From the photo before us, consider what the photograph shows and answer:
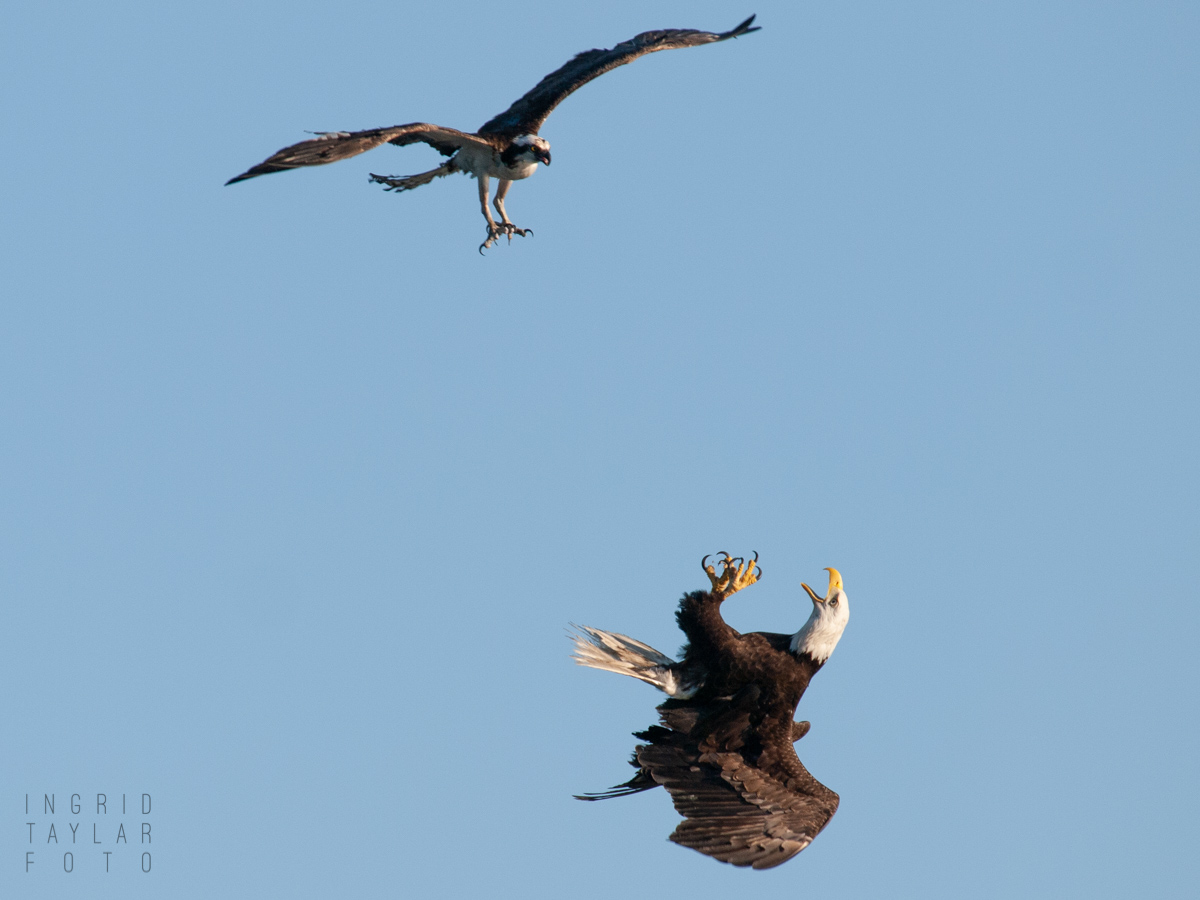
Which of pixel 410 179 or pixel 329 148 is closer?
pixel 329 148

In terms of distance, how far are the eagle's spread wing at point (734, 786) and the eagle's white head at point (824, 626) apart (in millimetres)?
638

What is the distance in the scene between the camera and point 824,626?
1333 centimetres

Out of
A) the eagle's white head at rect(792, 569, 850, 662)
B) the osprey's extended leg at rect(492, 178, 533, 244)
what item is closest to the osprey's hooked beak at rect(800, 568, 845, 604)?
the eagle's white head at rect(792, 569, 850, 662)

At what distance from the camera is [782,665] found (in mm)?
13203

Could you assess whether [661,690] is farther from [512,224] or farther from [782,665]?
[512,224]

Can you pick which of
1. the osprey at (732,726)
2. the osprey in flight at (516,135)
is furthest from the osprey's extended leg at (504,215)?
the osprey at (732,726)

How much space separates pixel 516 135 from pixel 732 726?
6022 millimetres

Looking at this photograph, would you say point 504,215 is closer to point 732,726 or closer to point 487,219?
A: point 487,219

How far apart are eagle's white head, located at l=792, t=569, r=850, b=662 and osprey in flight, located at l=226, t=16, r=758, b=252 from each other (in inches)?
189

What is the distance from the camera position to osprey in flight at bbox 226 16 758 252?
50.3ft

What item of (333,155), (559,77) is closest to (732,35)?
(559,77)

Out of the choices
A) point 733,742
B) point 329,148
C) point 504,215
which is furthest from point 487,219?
point 733,742

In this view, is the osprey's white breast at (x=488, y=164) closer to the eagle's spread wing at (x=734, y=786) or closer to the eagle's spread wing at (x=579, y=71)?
the eagle's spread wing at (x=579, y=71)

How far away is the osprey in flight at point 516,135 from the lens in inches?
603
